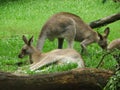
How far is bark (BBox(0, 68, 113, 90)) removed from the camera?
276 inches

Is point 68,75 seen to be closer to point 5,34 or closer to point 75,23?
point 75,23

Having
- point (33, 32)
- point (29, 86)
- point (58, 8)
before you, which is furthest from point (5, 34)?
point (29, 86)

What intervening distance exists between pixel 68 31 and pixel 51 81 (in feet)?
17.4

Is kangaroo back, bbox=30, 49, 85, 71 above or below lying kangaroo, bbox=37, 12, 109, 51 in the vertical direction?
below

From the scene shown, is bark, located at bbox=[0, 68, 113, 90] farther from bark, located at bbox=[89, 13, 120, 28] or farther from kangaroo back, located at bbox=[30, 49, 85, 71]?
bark, located at bbox=[89, 13, 120, 28]

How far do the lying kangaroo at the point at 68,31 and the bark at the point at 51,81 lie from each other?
4639 millimetres

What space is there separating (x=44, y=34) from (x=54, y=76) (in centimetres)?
500

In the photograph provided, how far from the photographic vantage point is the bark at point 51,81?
7000mm

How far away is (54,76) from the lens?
7.04 meters

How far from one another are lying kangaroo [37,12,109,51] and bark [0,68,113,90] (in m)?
4.64

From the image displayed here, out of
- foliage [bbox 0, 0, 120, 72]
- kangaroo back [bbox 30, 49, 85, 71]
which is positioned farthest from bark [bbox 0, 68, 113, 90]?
foliage [bbox 0, 0, 120, 72]

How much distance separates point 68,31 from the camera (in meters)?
12.2

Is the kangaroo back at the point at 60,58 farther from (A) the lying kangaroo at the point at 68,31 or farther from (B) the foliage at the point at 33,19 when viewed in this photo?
(A) the lying kangaroo at the point at 68,31

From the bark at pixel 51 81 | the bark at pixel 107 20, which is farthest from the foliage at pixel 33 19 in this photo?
the bark at pixel 51 81
